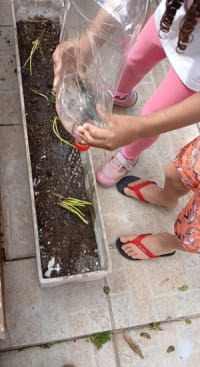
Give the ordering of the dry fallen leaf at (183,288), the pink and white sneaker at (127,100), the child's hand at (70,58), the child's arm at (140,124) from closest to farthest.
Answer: the child's arm at (140,124)
the child's hand at (70,58)
the dry fallen leaf at (183,288)
the pink and white sneaker at (127,100)

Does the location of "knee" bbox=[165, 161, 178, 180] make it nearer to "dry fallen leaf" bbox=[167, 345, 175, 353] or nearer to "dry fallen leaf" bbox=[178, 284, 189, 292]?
"dry fallen leaf" bbox=[178, 284, 189, 292]

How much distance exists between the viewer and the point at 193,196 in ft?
4.43

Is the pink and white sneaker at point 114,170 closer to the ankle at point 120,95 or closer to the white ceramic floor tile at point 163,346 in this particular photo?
the ankle at point 120,95

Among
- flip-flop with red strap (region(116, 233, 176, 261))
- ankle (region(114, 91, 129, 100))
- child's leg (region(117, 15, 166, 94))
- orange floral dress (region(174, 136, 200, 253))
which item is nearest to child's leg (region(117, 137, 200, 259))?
orange floral dress (region(174, 136, 200, 253))

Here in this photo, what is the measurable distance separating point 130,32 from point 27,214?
0.75 metres

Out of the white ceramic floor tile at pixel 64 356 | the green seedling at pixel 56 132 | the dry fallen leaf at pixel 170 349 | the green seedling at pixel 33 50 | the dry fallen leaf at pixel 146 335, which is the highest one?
the green seedling at pixel 33 50

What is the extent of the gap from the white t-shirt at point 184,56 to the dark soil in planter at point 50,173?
23.7 inches

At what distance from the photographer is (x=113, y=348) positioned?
1598mm

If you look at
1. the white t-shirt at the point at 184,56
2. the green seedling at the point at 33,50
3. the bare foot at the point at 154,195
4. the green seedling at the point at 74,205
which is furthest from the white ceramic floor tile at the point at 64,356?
the green seedling at the point at 33,50

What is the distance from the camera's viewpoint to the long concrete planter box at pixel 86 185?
4.84 ft

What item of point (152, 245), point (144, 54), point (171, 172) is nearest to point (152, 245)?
point (152, 245)

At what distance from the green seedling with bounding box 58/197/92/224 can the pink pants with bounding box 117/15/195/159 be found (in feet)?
0.97

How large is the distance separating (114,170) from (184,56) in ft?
2.06

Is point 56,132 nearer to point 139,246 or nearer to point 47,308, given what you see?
point 139,246
